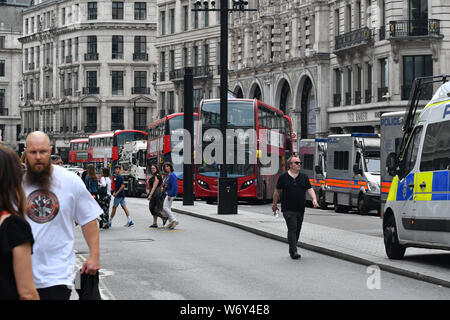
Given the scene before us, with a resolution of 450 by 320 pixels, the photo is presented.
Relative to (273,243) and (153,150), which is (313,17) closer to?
(153,150)

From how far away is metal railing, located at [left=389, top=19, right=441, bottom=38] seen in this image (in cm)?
4934

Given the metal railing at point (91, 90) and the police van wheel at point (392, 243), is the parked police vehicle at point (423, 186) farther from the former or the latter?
the metal railing at point (91, 90)

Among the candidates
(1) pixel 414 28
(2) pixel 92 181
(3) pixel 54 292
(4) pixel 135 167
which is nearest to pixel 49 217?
(3) pixel 54 292

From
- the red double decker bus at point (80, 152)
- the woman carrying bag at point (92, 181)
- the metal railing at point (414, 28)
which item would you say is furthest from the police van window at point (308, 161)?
the red double decker bus at point (80, 152)

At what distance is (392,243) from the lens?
15766 millimetres

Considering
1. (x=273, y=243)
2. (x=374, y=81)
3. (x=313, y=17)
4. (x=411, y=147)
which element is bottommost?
(x=273, y=243)

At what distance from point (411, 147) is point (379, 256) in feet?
6.10

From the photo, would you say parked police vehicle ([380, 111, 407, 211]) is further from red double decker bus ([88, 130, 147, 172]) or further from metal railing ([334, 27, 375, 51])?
red double decker bus ([88, 130, 147, 172])

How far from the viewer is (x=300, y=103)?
62.2m

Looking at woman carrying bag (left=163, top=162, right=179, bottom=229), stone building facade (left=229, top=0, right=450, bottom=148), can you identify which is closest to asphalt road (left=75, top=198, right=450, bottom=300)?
woman carrying bag (left=163, top=162, right=179, bottom=229)

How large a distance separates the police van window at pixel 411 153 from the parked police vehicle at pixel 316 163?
21.8 m

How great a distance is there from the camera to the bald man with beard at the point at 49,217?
6379 millimetres

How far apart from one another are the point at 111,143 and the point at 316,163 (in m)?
26.6
